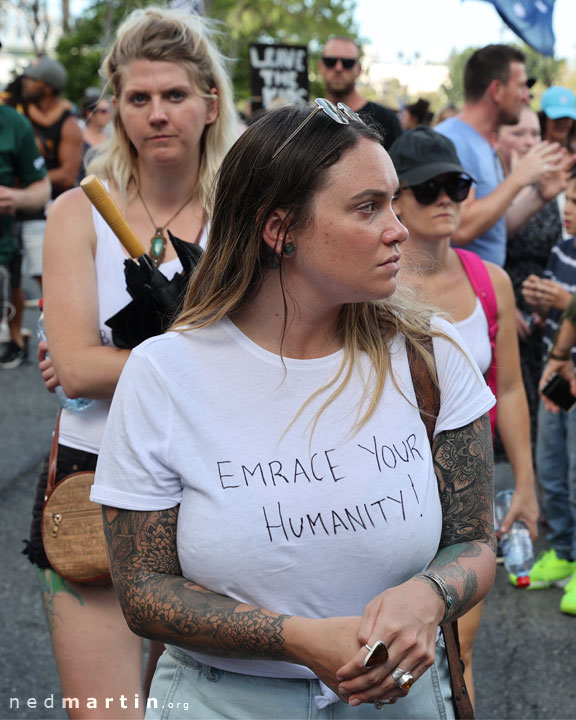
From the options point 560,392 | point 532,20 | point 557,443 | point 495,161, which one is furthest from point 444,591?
point 532,20

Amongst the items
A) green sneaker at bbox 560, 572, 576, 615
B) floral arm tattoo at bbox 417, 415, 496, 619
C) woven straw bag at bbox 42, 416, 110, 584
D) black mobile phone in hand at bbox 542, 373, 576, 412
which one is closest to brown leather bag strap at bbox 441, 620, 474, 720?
floral arm tattoo at bbox 417, 415, 496, 619

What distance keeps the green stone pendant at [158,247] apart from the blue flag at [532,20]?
4710mm

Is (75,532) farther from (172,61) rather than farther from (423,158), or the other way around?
(423,158)

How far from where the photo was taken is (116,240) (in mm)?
2611

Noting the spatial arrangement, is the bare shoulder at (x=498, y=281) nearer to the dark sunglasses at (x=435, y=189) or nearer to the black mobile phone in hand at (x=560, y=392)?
the dark sunglasses at (x=435, y=189)

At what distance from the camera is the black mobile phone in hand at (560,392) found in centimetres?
468

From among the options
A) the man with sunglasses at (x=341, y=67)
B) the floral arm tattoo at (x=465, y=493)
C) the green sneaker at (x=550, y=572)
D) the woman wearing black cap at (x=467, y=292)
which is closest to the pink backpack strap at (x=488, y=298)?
the woman wearing black cap at (x=467, y=292)

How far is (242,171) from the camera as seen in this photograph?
6.28 feet

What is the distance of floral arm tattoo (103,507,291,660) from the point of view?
1.74 m

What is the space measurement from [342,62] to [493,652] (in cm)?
412

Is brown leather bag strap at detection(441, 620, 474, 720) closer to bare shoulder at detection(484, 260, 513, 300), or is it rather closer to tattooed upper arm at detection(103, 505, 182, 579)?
tattooed upper arm at detection(103, 505, 182, 579)

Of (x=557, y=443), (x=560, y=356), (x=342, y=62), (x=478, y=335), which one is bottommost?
(x=557, y=443)

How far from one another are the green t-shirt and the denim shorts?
4.41m

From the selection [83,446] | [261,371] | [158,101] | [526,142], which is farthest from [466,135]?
[261,371]
